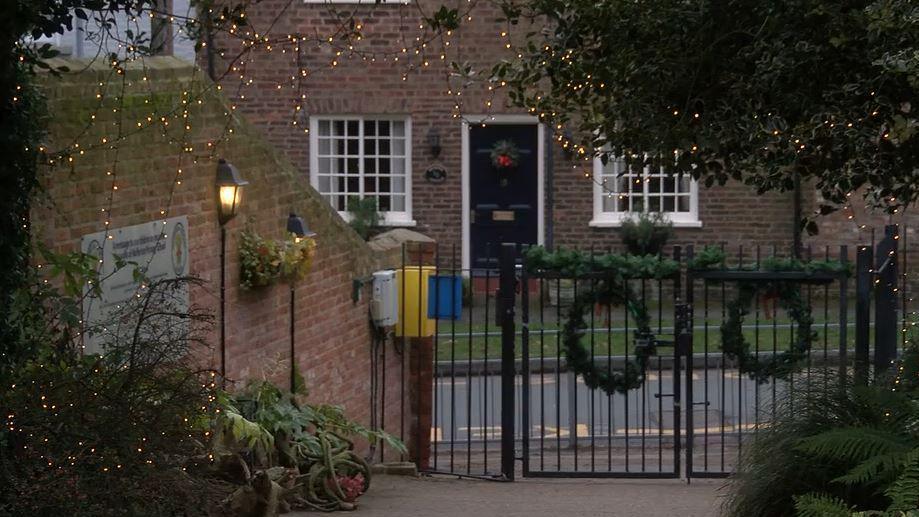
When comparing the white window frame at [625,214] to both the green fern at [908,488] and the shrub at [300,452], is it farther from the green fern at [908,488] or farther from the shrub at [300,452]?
the green fern at [908,488]

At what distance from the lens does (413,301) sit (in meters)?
11.9

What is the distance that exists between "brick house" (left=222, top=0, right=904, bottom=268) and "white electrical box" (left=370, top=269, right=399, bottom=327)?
29.3 feet

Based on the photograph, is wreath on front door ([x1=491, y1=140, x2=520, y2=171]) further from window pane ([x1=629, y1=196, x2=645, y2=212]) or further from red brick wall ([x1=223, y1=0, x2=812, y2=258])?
window pane ([x1=629, y1=196, x2=645, y2=212])

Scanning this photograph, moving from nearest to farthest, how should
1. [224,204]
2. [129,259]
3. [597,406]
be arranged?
[129,259] → [224,204] → [597,406]

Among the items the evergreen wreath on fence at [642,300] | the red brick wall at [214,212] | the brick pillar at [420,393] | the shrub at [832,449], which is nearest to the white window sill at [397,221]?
the brick pillar at [420,393]

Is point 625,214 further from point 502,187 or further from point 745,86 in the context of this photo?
point 745,86

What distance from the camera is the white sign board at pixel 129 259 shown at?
7.57 meters

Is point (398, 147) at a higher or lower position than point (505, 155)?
higher

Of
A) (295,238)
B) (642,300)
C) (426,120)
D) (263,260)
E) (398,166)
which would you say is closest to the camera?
(263,260)

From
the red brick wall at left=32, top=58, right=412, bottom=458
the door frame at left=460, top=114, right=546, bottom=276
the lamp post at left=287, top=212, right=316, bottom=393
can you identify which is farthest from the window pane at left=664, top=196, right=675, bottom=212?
the lamp post at left=287, top=212, right=316, bottom=393

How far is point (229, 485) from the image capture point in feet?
24.9

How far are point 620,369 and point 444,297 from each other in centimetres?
217

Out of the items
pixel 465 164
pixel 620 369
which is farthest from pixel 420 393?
pixel 465 164

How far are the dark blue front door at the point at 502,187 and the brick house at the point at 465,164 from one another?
1 centimetres
